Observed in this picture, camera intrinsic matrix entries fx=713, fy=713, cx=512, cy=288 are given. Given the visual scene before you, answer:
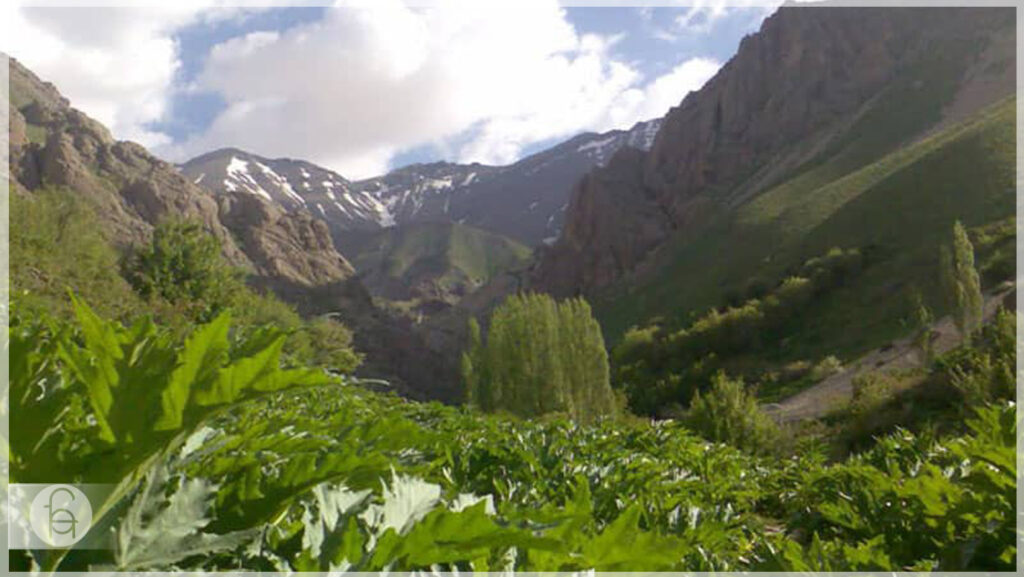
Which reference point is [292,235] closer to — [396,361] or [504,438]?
[396,361]

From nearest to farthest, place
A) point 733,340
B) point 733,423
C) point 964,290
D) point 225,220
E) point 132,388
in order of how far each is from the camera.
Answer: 1. point 132,388
2. point 733,423
3. point 964,290
4. point 733,340
5. point 225,220

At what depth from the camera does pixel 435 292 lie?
181 meters

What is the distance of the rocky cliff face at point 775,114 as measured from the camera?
9069cm

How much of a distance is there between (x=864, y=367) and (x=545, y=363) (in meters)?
20.2

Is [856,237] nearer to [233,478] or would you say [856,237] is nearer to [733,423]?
[733,423]

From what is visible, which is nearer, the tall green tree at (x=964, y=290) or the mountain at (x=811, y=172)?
the tall green tree at (x=964, y=290)

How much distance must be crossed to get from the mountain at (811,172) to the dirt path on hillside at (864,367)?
4308 mm

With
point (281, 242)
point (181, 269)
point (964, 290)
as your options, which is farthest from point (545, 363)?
point (281, 242)

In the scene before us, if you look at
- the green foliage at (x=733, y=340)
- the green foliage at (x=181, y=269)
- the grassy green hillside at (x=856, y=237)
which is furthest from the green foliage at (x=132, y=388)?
the green foliage at (x=733, y=340)

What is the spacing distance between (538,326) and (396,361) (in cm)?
5716

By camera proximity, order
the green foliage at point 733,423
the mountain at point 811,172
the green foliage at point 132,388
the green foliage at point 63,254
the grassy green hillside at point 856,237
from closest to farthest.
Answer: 1. the green foliage at point 132,388
2. the green foliage at point 733,423
3. the green foliage at point 63,254
4. the grassy green hillside at point 856,237
5. the mountain at point 811,172

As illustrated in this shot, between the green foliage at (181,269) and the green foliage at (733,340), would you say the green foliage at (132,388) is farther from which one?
the green foliage at (733,340)

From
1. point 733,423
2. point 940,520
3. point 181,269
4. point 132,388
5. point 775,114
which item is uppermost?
point 775,114

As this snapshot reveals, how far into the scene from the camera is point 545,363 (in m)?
29.8
